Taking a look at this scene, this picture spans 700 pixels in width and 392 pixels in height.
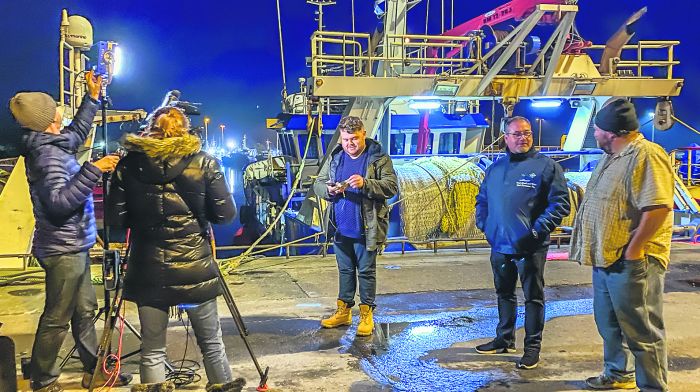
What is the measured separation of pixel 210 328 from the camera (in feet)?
12.1

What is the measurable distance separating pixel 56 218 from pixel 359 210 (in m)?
2.62

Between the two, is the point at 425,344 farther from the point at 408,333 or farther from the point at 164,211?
the point at 164,211

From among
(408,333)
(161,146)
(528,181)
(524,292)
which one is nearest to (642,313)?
(524,292)

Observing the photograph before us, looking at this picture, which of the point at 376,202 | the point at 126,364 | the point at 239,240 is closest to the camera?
the point at 126,364

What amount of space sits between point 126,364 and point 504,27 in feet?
41.2

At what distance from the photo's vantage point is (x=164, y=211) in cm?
355

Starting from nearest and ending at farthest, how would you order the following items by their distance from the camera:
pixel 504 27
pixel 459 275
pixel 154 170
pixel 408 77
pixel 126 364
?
pixel 154 170, pixel 126 364, pixel 459 275, pixel 408 77, pixel 504 27

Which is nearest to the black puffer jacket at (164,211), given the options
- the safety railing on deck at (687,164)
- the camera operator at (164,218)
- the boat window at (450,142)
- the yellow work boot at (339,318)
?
the camera operator at (164,218)

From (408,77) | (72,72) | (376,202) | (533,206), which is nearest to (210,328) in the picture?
(376,202)

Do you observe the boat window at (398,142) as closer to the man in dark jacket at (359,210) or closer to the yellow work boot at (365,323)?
the man in dark jacket at (359,210)

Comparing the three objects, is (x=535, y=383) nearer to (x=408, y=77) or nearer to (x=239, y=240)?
(x=408, y=77)

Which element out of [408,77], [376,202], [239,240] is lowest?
[239,240]

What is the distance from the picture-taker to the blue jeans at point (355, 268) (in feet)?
18.5

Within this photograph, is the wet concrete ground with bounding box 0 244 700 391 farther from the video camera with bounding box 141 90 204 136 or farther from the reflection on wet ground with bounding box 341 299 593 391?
the video camera with bounding box 141 90 204 136
